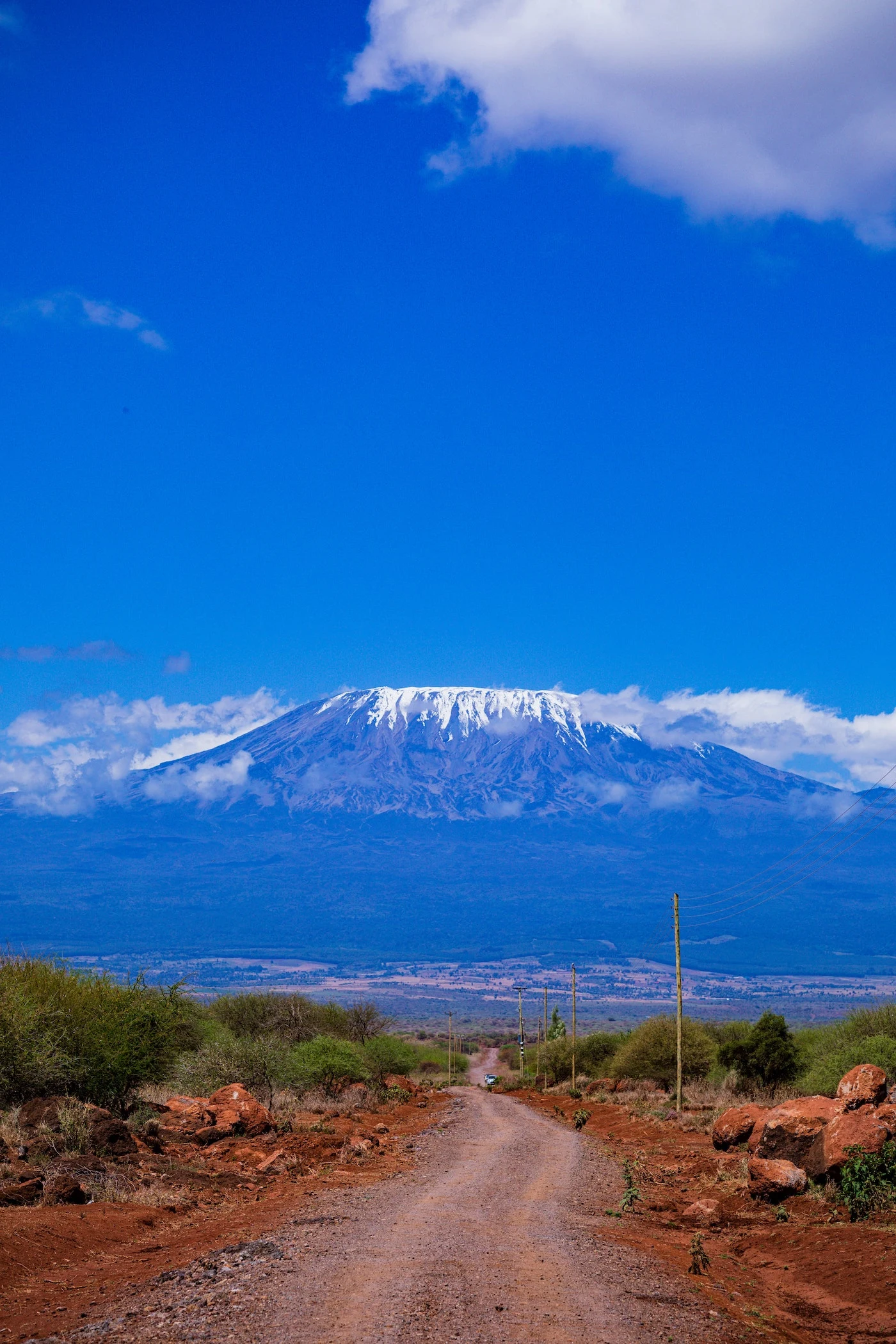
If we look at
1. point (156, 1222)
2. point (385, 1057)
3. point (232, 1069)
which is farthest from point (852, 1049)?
point (385, 1057)

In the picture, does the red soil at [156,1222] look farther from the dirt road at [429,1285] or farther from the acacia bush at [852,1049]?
the acacia bush at [852,1049]

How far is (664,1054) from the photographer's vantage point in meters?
44.6

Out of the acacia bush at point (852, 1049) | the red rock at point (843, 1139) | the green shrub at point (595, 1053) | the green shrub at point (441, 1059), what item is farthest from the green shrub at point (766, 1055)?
the green shrub at point (441, 1059)

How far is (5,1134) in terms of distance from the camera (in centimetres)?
1562

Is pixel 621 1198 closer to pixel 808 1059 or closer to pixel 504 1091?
pixel 808 1059

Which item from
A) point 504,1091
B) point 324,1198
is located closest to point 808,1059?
point 324,1198

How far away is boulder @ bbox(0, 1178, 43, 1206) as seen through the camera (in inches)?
533

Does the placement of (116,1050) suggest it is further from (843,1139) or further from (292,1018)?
(292,1018)

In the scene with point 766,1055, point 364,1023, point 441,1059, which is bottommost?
point 441,1059

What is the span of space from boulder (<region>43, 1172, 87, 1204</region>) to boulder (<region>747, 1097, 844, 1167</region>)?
440 inches

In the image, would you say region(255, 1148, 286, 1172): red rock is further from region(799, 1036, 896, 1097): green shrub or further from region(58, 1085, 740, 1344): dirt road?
region(799, 1036, 896, 1097): green shrub

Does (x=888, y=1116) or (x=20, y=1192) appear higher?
(x=888, y=1116)

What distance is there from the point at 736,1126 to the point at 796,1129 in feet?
19.2

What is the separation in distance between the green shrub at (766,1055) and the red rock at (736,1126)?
1616cm
